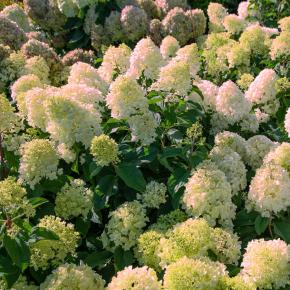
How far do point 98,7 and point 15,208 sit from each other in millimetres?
4266

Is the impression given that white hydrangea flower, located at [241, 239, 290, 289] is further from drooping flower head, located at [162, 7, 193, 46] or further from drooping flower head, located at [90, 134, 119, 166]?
drooping flower head, located at [162, 7, 193, 46]

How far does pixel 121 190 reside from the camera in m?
2.65

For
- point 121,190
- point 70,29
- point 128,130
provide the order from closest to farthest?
1. point 121,190
2. point 128,130
3. point 70,29

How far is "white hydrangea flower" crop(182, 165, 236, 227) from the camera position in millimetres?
2271

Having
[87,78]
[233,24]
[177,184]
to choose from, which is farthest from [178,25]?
[177,184]

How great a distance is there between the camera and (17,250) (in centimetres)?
200

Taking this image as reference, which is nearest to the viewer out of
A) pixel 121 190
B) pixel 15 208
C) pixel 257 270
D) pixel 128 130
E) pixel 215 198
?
pixel 257 270

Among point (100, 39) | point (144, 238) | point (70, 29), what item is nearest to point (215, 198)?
point (144, 238)

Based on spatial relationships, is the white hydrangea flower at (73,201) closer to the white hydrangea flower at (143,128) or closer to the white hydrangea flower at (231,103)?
the white hydrangea flower at (143,128)

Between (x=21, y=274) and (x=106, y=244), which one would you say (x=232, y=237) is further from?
(x=21, y=274)

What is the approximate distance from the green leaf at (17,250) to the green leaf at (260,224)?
0.98m

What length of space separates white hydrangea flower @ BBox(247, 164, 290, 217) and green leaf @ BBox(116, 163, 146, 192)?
0.52 meters

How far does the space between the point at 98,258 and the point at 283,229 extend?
860mm

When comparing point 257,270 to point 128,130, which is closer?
point 257,270
